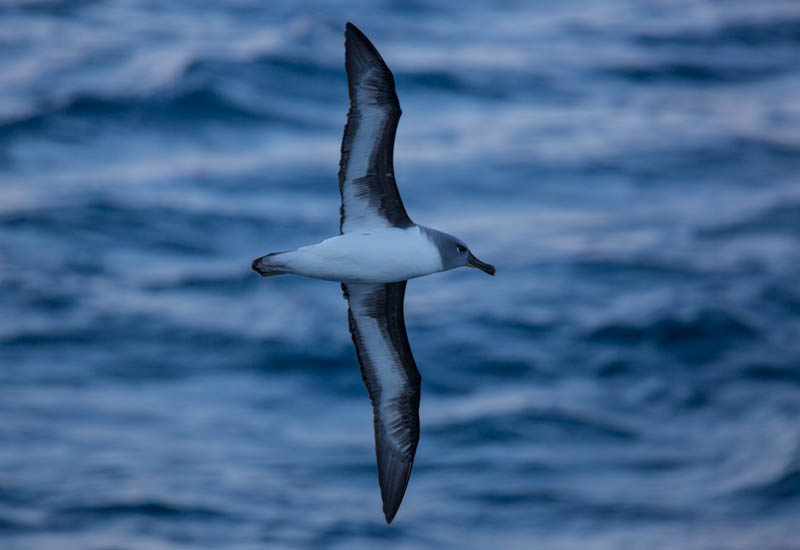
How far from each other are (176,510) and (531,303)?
1265 centimetres

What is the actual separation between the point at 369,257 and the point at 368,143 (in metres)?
1.04

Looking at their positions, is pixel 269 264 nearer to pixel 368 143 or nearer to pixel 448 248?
pixel 368 143

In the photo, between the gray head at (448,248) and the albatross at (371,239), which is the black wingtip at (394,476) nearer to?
the albatross at (371,239)

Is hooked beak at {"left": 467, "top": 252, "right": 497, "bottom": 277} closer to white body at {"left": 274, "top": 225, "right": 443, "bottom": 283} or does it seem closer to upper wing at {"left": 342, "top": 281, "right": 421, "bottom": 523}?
white body at {"left": 274, "top": 225, "right": 443, "bottom": 283}

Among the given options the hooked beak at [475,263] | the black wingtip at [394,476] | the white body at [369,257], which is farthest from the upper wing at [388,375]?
the white body at [369,257]

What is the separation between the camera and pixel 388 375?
12.4 meters

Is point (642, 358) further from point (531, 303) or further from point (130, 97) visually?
point (130, 97)

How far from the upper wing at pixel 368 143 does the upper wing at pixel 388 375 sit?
1.03 meters

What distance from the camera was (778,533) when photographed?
3089cm

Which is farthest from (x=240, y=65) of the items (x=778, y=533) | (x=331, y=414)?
(x=778, y=533)

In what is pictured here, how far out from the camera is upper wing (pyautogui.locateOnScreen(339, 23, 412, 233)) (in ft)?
33.8

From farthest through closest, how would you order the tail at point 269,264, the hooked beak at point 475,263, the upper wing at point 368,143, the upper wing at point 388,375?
the upper wing at point 388,375 → the hooked beak at point 475,263 → the tail at point 269,264 → the upper wing at point 368,143

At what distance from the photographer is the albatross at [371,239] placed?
10.4m

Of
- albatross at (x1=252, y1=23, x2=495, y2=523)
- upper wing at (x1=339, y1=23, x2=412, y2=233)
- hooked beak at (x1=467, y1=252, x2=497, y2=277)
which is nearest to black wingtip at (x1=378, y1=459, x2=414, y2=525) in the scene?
albatross at (x1=252, y1=23, x2=495, y2=523)
